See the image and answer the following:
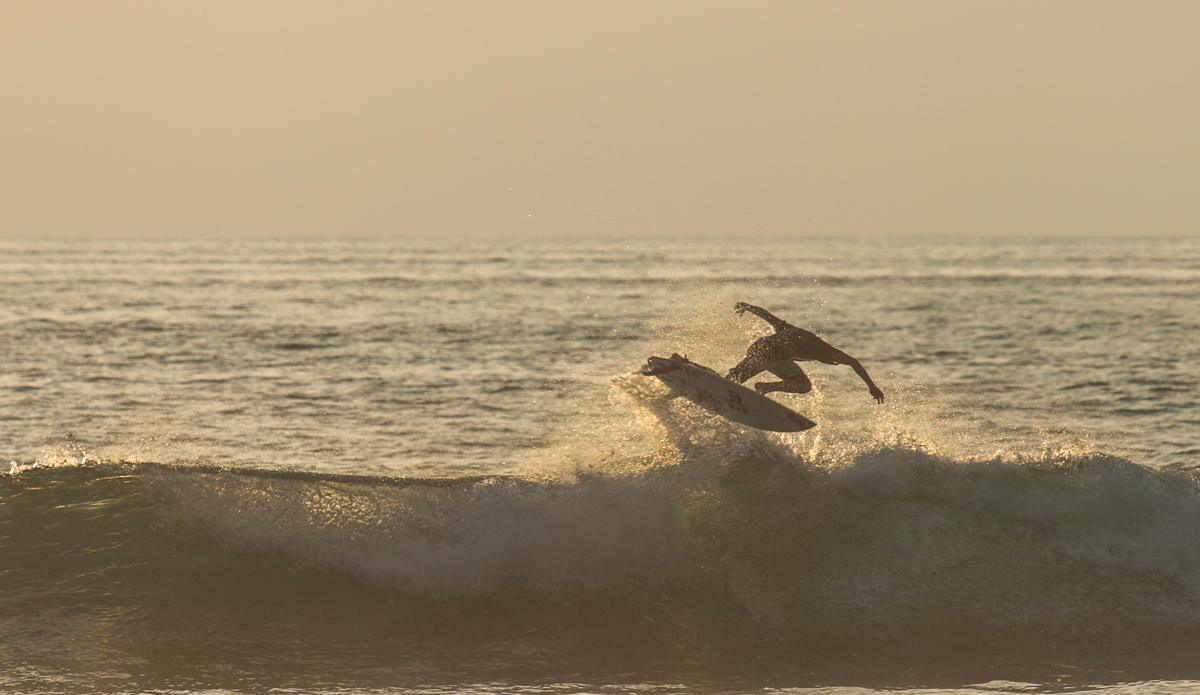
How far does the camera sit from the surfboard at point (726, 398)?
11555 millimetres

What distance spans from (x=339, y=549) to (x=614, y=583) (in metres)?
3.04

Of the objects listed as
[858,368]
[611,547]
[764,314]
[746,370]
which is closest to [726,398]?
[746,370]

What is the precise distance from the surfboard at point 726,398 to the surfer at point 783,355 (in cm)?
23

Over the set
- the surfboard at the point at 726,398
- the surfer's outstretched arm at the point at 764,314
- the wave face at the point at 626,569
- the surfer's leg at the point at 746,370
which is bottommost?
the wave face at the point at 626,569

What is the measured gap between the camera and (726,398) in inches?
464

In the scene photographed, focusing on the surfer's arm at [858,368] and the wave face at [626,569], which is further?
the surfer's arm at [858,368]

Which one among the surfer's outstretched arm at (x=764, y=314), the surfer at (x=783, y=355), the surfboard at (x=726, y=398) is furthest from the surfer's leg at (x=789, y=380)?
the surfer's outstretched arm at (x=764, y=314)

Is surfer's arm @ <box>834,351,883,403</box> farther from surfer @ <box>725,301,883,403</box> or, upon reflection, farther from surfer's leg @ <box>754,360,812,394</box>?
surfer's leg @ <box>754,360,812,394</box>

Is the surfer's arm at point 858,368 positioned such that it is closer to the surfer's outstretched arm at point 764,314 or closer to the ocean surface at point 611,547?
the surfer's outstretched arm at point 764,314

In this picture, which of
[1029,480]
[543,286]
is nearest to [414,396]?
[1029,480]

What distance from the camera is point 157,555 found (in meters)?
10.2

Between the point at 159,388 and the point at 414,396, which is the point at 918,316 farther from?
the point at 159,388

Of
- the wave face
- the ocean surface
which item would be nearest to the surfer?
the ocean surface

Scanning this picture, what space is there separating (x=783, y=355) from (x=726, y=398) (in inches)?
35.9
